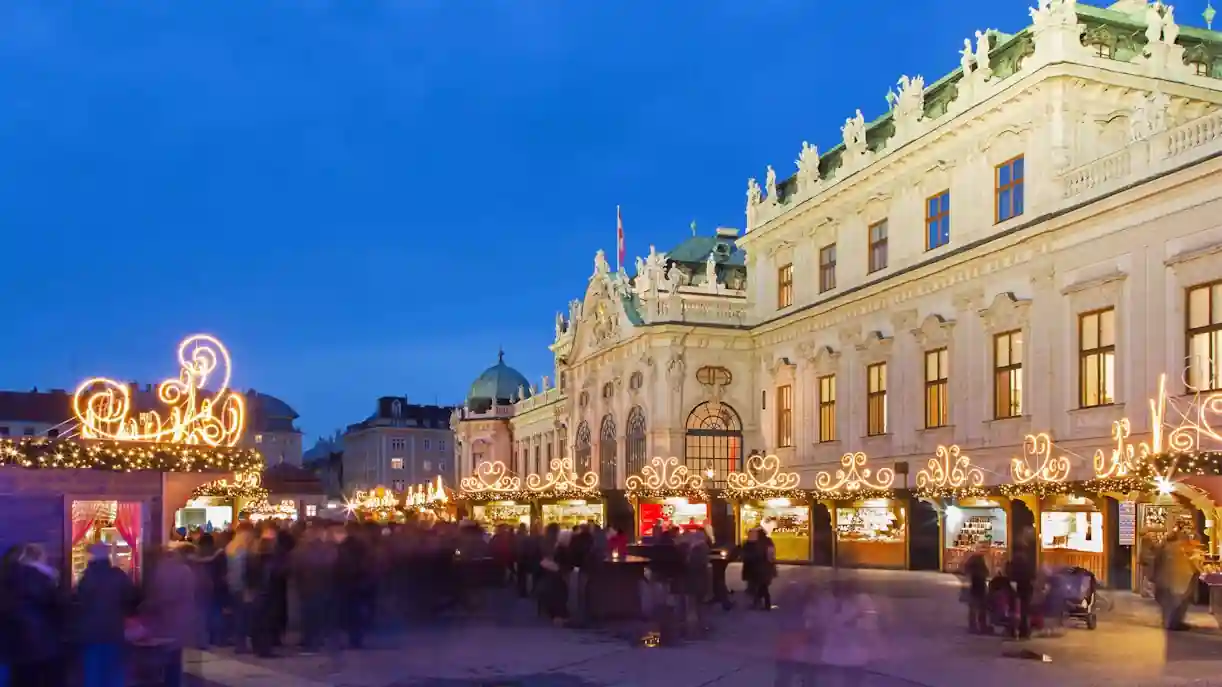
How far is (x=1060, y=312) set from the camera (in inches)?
1172

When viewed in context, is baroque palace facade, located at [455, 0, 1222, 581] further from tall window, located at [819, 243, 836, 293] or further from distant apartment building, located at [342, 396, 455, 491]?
distant apartment building, located at [342, 396, 455, 491]

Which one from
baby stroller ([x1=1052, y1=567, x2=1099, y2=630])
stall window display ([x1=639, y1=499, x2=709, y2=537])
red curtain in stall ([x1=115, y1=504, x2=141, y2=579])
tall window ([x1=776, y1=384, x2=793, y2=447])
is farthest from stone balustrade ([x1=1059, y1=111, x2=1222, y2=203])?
red curtain in stall ([x1=115, y1=504, x2=141, y2=579])

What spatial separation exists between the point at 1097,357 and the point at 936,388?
22.3ft

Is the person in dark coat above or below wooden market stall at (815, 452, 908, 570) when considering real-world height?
above

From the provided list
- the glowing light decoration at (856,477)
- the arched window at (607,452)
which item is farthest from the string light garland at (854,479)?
the arched window at (607,452)

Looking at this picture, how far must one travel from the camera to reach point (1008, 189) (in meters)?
32.5

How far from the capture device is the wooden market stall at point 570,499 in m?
51.2

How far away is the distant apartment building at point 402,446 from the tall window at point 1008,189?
96.9m

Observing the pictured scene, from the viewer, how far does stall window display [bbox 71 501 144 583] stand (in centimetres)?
2153

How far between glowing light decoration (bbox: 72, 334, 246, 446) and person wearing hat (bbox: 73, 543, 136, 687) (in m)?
11.1

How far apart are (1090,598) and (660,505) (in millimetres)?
28181

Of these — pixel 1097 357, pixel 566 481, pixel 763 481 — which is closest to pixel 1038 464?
pixel 1097 357

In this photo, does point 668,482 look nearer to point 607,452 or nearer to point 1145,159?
point 607,452

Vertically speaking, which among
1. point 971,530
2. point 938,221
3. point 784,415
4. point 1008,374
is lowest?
point 971,530
